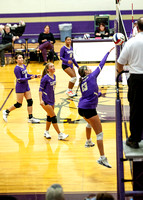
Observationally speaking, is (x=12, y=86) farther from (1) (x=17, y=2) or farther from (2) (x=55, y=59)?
(1) (x=17, y=2)

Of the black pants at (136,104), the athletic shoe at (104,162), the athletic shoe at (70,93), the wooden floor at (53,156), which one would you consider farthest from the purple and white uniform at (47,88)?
the black pants at (136,104)

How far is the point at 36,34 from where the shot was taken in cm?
2236

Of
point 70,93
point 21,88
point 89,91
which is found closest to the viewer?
point 89,91

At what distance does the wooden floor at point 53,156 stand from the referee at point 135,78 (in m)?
1.96

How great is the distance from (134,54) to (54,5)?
18.3 metres

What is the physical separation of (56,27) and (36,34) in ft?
4.12

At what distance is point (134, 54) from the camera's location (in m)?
4.68

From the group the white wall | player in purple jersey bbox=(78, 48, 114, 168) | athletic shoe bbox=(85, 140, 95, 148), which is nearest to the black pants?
player in purple jersey bbox=(78, 48, 114, 168)

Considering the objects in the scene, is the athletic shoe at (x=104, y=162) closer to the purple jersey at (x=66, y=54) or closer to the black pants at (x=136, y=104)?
the black pants at (x=136, y=104)

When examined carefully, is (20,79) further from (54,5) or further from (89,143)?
(54,5)

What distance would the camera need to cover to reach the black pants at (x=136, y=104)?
186 inches

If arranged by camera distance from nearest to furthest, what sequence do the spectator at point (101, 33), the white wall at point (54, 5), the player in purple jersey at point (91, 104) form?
the player in purple jersey at point (91, 104)
the spectator at point (101, 33)
the white wall at point (54, 5)

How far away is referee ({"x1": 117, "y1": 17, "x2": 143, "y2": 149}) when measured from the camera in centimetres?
466

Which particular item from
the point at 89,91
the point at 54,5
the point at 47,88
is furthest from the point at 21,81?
the point at 54,5
